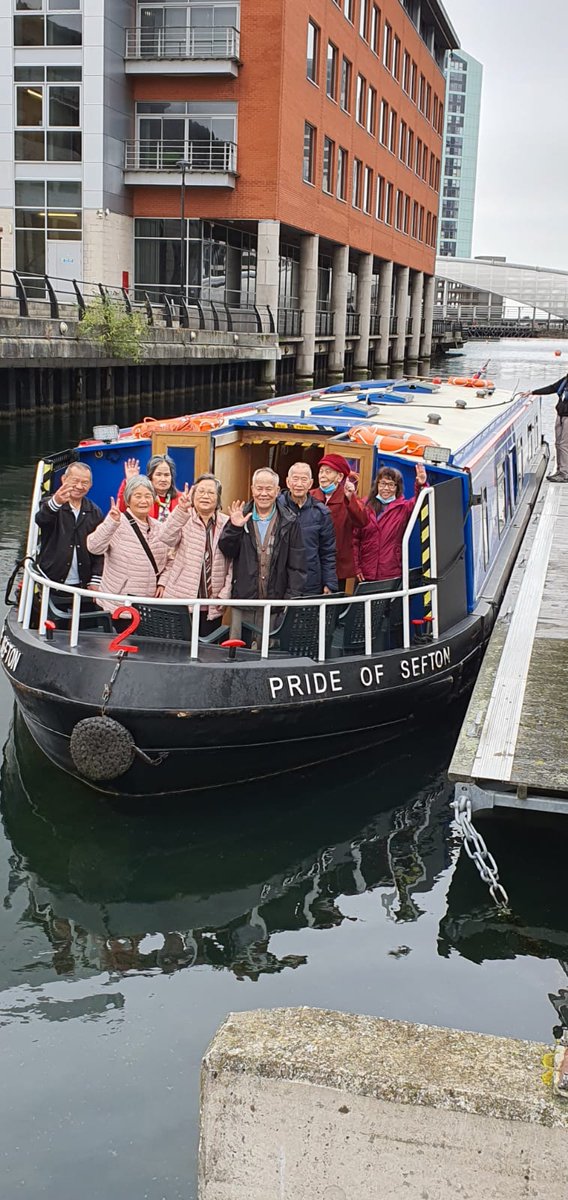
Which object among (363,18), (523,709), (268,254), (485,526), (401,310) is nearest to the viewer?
(523,709)

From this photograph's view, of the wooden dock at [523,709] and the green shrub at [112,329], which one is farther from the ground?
the green shrub at [112,329]

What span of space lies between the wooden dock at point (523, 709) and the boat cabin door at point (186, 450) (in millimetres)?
3055

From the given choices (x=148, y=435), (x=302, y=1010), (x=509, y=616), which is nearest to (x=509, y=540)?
(x=509, y=616)

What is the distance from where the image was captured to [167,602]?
25.7 feet

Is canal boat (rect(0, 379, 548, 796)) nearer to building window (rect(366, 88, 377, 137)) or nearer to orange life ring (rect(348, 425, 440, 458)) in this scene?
orange life ring (rect(348, 425, 440, 458))

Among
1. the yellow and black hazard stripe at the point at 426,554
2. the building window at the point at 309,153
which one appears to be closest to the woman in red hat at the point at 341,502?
the yellow and black hazard stripe at the point at 426,554

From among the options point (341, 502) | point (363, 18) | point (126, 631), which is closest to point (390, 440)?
point (341, 502)

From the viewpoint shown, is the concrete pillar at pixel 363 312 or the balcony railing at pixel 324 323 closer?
the balcony railing at pixel 324 323

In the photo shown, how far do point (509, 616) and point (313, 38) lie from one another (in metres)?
40.9

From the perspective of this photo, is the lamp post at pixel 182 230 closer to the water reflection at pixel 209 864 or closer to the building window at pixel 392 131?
the building window at pixel 392 131

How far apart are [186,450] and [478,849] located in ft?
16.6

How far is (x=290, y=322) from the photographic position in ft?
161

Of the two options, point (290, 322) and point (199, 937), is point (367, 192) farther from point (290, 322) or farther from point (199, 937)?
point (199, 937)

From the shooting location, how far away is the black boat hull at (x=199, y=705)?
26.1 ft
